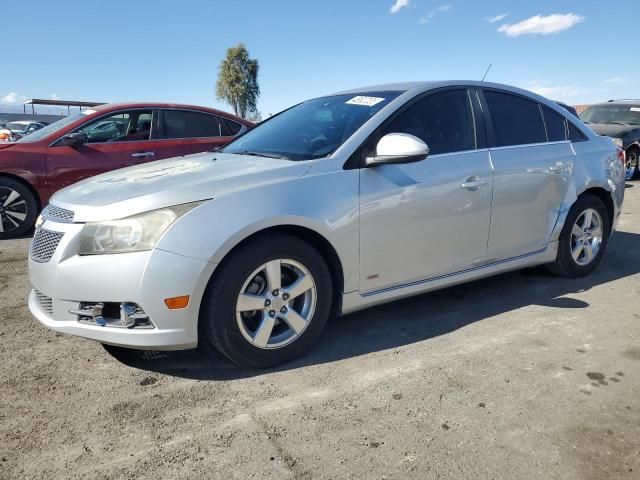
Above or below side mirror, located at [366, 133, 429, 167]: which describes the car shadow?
below

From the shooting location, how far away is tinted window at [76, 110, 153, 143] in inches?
239

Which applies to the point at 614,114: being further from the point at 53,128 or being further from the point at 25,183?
the point at 25,183

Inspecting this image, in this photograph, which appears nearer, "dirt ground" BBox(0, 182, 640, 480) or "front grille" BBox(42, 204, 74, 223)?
"dirt ground" BBox(0, 182, 640, 480)

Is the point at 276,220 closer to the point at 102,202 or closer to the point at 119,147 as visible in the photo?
the point at 102,202

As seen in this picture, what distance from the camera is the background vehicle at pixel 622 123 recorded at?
1034 centimetres

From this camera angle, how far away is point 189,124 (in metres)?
6.52

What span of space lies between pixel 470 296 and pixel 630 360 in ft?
4.01

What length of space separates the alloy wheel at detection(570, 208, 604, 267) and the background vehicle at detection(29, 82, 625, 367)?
19cm

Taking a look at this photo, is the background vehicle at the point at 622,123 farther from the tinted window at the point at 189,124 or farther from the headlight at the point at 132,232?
the headlight at the point at 132,232

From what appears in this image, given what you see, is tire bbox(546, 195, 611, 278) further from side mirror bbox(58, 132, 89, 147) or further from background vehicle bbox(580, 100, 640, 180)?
background vehicle bbox(580, 100, 640, 180)

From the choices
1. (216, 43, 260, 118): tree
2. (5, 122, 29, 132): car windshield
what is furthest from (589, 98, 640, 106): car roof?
(216, 43, 260, 118): tree

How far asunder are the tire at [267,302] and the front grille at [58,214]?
0.81 meters

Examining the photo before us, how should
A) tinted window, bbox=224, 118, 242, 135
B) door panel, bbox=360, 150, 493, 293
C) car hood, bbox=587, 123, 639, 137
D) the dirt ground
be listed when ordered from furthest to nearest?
1. car hood, bbox=587, 123, 639, 137
2. tinted window, bbox=224, 118, 242, 135
3. door panel, bbox=360, 150, 493, 293
4. the dirt ground

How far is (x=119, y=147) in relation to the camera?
6062 millimetres
